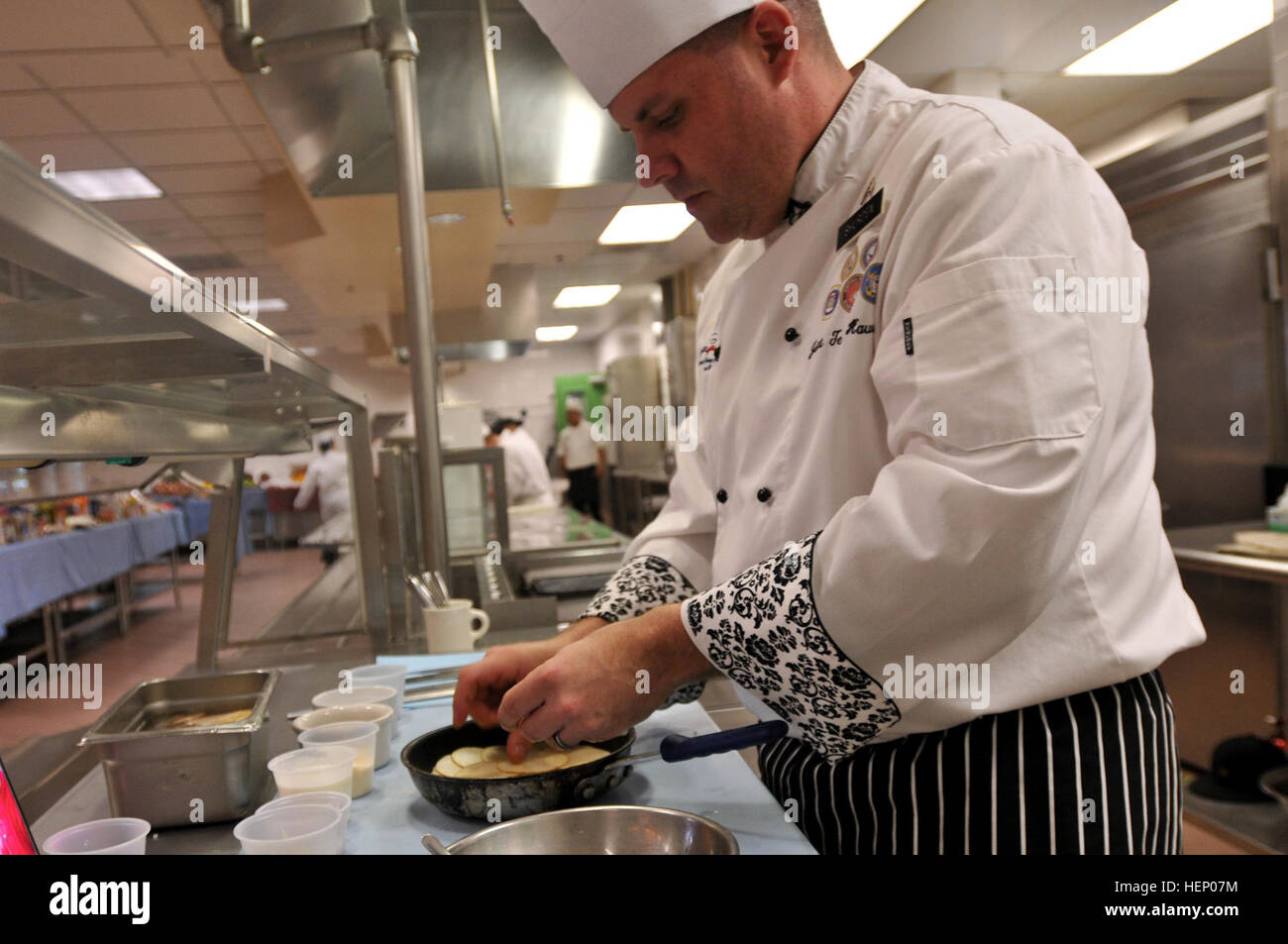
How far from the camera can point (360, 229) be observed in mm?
4105

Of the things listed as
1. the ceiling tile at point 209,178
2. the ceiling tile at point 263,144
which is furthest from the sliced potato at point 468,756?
the ceiling tile at point 209,178

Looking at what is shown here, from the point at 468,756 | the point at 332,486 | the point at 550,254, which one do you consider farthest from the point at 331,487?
the point at 468,756

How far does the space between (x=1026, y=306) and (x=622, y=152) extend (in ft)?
6.04

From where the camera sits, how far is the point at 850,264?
38.9 inches

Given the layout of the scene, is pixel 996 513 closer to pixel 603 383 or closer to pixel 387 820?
pixel 387 820

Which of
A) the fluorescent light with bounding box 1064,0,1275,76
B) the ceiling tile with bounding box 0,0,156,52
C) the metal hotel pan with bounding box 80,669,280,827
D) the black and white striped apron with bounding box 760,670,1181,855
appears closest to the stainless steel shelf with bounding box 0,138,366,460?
the metal hotel pan with bounding box 80,669,280,827

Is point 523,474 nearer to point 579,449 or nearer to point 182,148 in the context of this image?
point 182,148

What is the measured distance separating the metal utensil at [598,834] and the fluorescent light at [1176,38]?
4172 millimetres

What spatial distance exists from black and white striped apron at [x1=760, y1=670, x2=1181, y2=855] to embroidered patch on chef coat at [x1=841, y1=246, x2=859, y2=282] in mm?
503

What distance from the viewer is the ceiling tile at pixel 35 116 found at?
3.97 metres

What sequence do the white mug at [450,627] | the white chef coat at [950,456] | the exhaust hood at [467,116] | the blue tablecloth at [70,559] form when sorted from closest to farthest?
the white chef coat at [950,456], the white mug at [450,627], the exhaust hood at [467,116], the blue tablecloth at [70,559]

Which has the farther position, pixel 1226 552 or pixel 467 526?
pixel 467 526

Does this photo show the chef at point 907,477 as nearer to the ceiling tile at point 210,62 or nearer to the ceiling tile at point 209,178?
the ceiling tile at point 210,62
